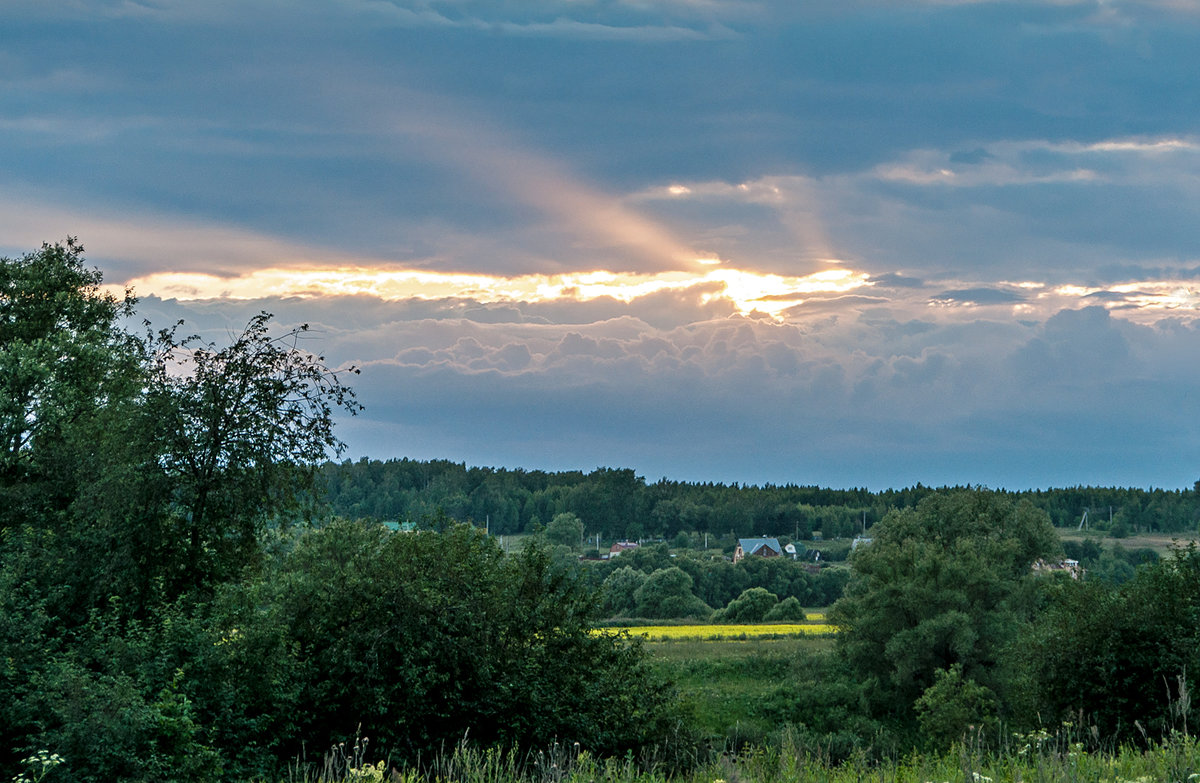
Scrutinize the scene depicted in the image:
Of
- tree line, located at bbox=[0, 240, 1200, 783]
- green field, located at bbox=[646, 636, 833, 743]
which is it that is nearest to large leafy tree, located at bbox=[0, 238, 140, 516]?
tree line, located at bbox=[0, 240, 1200, 783]

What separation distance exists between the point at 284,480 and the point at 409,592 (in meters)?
5.21

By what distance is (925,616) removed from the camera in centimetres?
6088

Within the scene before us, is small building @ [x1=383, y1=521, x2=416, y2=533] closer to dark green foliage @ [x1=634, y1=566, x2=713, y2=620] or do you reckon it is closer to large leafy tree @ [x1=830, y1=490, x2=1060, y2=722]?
large leafy tree @ [x1=830, y1=490, x2=1060, y2=722]

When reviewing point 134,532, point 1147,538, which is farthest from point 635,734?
point 1147,538

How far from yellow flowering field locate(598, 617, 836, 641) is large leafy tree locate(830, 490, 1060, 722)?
15.4 meters

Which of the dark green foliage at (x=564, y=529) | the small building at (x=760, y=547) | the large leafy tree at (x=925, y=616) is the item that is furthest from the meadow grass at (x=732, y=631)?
the small building at (x=760, y=547)

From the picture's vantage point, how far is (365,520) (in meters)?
31.9

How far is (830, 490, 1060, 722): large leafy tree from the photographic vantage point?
193 feet

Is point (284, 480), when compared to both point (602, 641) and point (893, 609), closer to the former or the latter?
point (602, 641)

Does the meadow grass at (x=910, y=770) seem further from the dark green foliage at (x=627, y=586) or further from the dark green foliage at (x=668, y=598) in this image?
the dark green foliage at (x=668, y=598)

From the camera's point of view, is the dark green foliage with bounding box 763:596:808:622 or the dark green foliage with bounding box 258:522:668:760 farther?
the dark green foliage with bounding box 763:596:808:622

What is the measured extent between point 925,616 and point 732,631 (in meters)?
27.8

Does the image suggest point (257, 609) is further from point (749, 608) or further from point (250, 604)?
point (749, 608)

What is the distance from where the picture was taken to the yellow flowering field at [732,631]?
267ft
